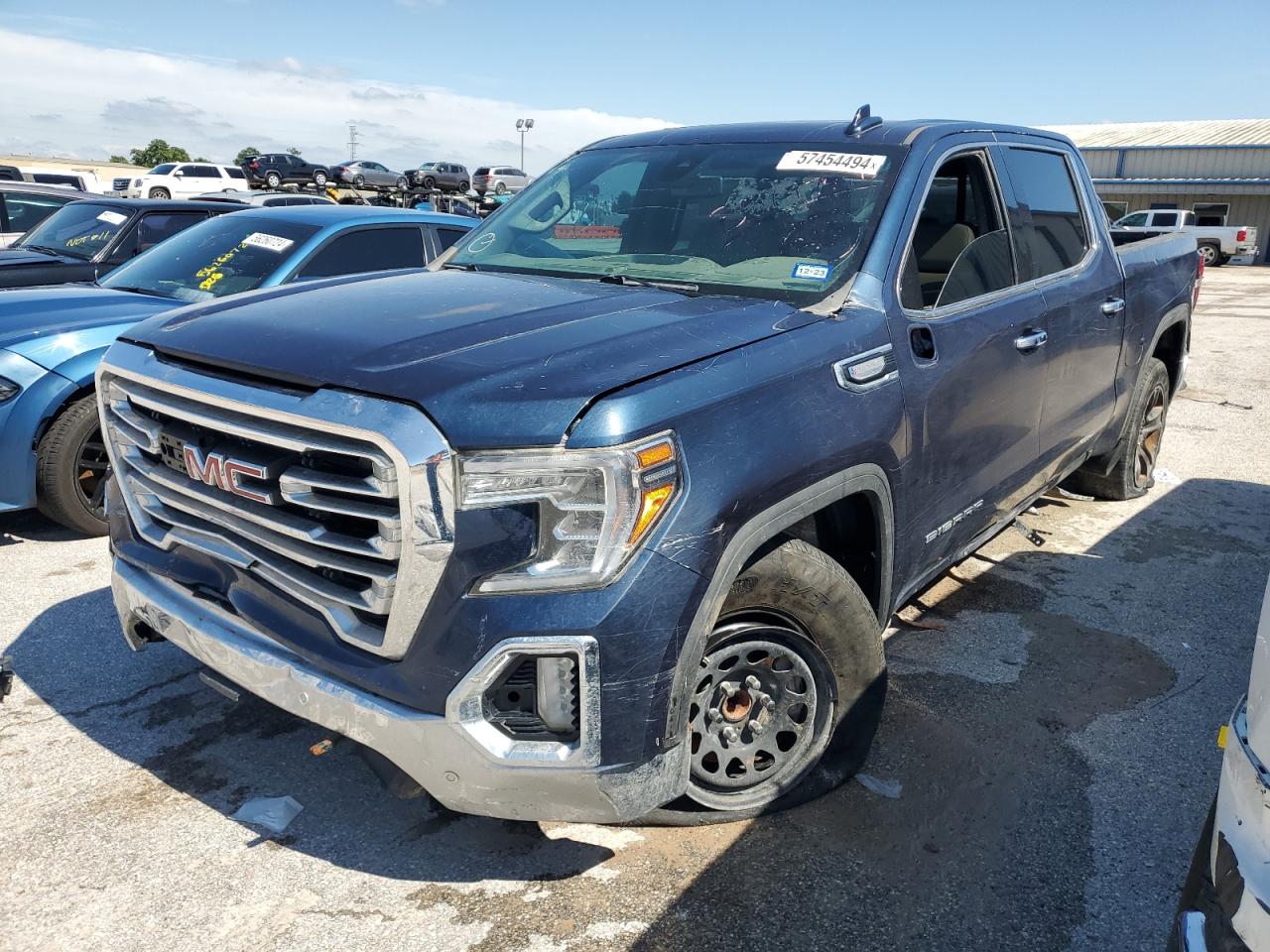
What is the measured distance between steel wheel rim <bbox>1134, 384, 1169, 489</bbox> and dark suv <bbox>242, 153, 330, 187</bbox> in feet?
117

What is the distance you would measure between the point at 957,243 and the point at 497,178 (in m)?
38.7

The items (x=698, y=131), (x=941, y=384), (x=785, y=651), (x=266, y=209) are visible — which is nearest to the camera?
(x=785, y=651)

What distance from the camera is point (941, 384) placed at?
10.2 ft

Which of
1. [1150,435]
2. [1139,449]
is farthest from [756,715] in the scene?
[1150,435]

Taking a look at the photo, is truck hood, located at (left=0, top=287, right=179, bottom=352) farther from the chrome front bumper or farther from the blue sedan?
the chrome front bumper

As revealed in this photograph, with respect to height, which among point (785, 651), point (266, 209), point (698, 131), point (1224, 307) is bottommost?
point (1224, 307)

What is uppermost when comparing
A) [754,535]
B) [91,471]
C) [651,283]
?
[651,283]

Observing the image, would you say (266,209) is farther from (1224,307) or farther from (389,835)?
(1224,307)

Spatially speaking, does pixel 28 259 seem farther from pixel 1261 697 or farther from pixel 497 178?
pixel 497 178

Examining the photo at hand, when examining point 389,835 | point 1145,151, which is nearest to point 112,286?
point 389,835

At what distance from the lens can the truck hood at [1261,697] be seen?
1554 mm

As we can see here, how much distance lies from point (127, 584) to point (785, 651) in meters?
1.90

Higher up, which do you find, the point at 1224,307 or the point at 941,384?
the point at 941,384

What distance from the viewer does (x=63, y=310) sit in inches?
199
